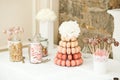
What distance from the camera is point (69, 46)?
6.64ft

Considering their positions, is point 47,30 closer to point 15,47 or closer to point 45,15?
point 45,15

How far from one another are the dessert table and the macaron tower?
1.9 inches

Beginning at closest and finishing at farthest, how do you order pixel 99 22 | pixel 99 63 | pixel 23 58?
pixel 99 63, pixel 23 58, pixel 99 22

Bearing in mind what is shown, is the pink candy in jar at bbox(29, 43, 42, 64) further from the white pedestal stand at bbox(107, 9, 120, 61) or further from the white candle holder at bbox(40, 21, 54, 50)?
the white pedestal stand at bbox(107, 9, 120, 61)

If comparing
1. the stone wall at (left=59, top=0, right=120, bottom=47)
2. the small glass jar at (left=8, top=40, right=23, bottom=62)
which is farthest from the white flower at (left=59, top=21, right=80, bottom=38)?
the stone wall at (left=59, top=0, right=120, bottom=47)

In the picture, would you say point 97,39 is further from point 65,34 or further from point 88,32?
point 88,32

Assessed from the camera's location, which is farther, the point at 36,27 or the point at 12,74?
the point at 36,27

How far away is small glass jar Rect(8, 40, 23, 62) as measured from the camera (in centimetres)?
212

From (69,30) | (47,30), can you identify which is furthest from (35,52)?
(47,30)

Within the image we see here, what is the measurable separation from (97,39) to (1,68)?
2.54 feet

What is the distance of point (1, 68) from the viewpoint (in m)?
2.11

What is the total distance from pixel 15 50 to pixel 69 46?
432 millimetres

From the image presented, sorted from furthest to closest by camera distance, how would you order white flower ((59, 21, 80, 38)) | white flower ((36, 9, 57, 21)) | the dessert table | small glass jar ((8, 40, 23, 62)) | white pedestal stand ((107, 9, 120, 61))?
white flower ((36, 9, 57, 21))
white pedestal stand ((107, 9, 120, 61))
small glass jar ((8, 40, 23, 62))
white flower ((59, 21, 80, 38))
the dessert table

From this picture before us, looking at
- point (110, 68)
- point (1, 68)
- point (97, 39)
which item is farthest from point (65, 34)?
point (1, 68)
